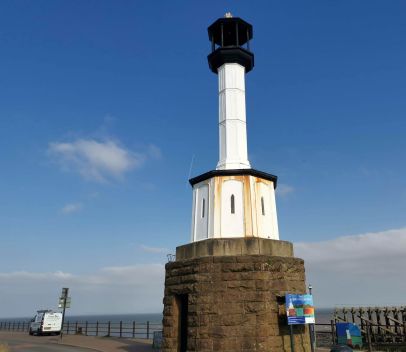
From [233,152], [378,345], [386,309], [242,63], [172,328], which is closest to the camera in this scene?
[172,328]

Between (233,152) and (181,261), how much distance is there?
4.40 m

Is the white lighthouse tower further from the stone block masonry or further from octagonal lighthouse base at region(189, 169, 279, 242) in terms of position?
the stone block masonry

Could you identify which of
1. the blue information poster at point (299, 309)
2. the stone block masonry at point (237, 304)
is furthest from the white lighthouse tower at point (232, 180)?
the blue information poster at point (299, 309)

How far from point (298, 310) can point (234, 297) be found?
1972mm

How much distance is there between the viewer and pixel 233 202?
535 inches

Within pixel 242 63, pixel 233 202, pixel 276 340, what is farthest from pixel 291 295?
pixel 242 63

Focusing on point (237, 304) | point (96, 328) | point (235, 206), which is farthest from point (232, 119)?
point (96, 328)

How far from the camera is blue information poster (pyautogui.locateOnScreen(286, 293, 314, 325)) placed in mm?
11867

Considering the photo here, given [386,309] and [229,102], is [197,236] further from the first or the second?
[386,309]

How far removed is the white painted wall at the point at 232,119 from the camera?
1474 cm

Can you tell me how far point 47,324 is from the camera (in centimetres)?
3006

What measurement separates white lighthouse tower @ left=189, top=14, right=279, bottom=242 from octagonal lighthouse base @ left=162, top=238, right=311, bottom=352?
0.69 m

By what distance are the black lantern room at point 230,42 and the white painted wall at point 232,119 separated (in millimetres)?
309

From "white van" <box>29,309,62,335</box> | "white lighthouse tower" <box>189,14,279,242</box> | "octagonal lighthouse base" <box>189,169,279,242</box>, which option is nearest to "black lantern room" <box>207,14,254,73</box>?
"white lighthouse tower" <box>189,14,279,242</box>
